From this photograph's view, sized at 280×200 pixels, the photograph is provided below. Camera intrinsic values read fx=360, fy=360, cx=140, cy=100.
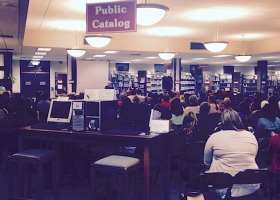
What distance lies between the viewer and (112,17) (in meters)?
4.80

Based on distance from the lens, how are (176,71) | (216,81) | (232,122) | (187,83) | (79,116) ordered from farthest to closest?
(216,81) → (187,83) → (176,71) → (79,116) → (232,122)

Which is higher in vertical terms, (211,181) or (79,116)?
(79,116)

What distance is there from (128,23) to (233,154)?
2253 mm

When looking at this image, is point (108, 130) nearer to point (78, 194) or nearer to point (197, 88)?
point (78, 194)

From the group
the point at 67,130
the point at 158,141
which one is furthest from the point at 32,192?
the point at 158,141

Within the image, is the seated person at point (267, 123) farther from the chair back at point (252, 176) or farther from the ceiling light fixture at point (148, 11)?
the chair back at point (252, 176)

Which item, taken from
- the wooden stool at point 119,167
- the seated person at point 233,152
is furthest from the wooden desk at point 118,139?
the seated person at point 233,152

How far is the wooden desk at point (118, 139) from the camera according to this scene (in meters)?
3.95

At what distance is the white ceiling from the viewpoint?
680 cm

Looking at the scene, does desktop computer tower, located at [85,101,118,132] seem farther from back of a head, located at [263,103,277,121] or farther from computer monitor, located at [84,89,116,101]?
back of a head, located at [263,103,277,121]

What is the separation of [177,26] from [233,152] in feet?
21.3

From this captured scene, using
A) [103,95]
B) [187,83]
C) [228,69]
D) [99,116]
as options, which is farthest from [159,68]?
[99,116]

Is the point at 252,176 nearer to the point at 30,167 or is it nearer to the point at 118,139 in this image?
the point at 118,139

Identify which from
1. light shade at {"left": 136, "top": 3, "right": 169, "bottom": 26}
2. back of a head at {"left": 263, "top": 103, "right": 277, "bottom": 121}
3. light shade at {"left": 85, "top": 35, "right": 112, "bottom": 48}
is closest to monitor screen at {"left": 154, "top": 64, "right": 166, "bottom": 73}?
light shade at {"left": 85, "top": 35, "right": 112, "bottom": 48}
